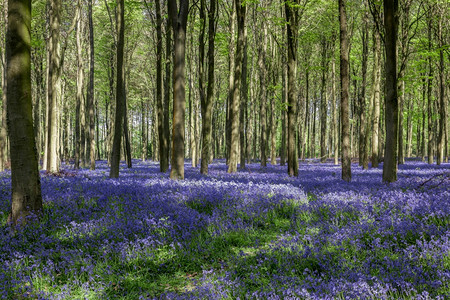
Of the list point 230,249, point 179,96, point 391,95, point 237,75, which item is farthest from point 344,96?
point 230,249

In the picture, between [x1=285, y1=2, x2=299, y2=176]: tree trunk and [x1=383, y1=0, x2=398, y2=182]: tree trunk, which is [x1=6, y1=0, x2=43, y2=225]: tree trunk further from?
[x1=285, y1=2, x2=299, y2=176]: tree trunk

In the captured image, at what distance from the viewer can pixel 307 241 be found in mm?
4914

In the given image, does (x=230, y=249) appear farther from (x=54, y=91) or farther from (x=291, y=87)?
(x=54, y=91)

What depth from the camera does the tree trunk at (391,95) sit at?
916cm

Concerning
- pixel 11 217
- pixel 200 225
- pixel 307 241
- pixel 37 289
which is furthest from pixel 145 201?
pixel 307 241

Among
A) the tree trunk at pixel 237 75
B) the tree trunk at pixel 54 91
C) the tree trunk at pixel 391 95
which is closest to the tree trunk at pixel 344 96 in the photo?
the tree trunk at pixel 391 95

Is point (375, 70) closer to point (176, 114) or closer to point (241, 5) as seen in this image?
point (241, 5)

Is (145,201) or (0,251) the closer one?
(0,251)

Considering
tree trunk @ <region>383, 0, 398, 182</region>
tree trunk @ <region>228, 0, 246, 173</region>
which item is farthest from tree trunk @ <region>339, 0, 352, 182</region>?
tree trunk @ <region>228, 0, 246, 173</region>

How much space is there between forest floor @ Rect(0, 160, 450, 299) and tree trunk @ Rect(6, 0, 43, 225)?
56 centimetres

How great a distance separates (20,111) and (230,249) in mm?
4708

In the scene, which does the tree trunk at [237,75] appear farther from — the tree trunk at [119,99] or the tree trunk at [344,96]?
the tree trunk at [119,99]

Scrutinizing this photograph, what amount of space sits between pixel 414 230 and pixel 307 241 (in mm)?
1606

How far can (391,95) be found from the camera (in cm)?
920
